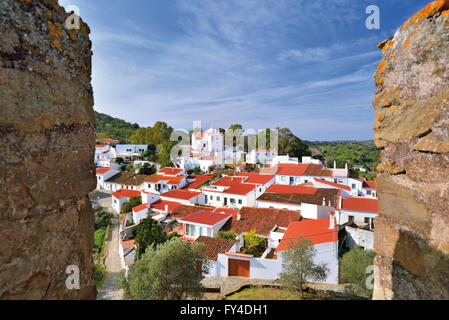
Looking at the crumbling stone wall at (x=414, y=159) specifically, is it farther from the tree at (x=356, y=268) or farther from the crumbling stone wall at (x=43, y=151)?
the tree at (x=356, y=268)

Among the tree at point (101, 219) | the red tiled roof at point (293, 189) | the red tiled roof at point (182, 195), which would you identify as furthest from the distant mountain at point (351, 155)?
the tree at point (101, 219)

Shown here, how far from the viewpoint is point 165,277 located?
25.8 ft

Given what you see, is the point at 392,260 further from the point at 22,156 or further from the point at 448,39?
the point at 22,156

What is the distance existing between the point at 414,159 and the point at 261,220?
1448 centimetres

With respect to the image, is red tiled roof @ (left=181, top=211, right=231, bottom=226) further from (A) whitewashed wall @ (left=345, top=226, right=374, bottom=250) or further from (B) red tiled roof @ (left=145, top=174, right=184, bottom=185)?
(B) red tiled roof @ (left=145, top=174, right=184, bottom=185)

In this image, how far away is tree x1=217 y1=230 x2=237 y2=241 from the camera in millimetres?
14541

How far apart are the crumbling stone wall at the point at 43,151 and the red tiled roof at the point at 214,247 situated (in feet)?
34.4

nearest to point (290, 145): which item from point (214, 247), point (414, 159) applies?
point (214, 247)

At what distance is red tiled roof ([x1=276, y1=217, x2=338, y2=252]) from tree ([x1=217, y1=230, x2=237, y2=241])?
337cm

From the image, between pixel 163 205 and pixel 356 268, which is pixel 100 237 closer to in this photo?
pixel 163 205

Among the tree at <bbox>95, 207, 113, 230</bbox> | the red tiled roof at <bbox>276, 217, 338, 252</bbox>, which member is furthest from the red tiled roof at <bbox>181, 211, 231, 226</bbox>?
the tree at <bbox>95, 207, 113, 230</bbox>

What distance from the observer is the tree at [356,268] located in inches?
352

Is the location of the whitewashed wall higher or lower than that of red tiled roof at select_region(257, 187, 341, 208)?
lower
